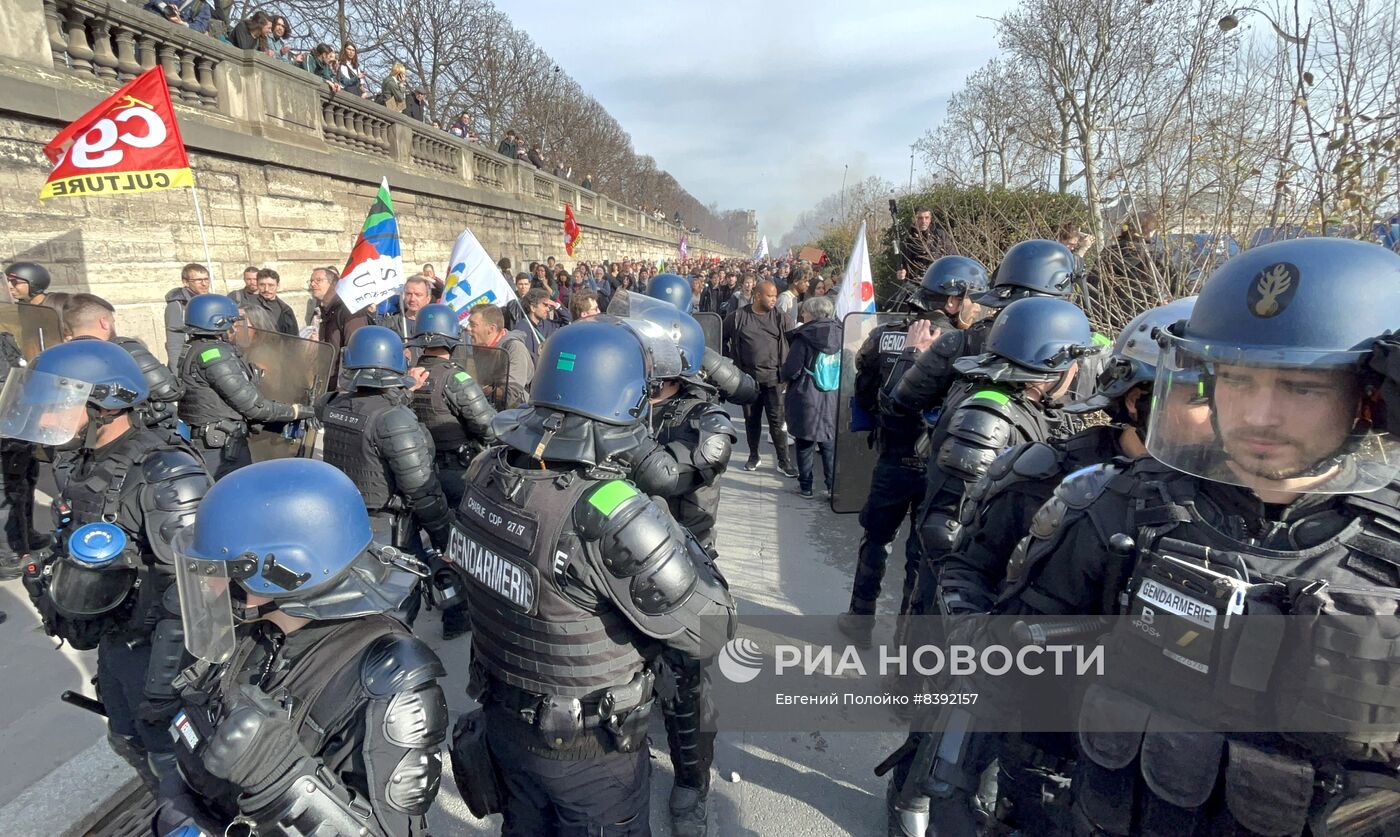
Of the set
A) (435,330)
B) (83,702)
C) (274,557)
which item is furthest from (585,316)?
(274,557)

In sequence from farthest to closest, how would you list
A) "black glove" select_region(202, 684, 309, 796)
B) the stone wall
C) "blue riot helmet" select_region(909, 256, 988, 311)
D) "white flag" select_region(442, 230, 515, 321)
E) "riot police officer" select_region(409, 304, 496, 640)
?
"white flag" select_region(442, 230, 515, 321)
the stone wall
"riot police officer" select_region(409, 304, 496, 640)
"blue riot helmet" select_region(909, 256, 988, 311)
"black glove" select_region(202, 684, 309, 796)

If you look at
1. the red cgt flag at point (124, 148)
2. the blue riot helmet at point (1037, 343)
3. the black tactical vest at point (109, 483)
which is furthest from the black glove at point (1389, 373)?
the red cgt flag at point (124, 148)

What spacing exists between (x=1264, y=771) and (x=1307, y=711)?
12 cm

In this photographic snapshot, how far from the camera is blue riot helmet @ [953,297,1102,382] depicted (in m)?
2.50

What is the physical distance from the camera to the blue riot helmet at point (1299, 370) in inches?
43.8

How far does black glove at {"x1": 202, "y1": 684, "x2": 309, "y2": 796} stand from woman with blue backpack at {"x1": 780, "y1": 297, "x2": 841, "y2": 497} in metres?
5.24

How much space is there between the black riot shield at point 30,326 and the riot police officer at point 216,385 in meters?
1.03

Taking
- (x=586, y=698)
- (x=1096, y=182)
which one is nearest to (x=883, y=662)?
(x=586, y=698)

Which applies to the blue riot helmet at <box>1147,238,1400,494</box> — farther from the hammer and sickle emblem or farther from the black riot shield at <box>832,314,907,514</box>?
the black riot shield at <box>832,314,907,514</box>

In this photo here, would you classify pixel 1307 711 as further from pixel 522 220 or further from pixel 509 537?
pixel 522 220

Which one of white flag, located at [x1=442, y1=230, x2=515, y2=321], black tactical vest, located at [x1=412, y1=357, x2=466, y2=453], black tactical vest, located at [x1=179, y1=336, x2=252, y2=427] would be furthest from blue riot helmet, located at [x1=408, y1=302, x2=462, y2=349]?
white flag, located at [x1=442, y1=230, x2=515, y2=321]

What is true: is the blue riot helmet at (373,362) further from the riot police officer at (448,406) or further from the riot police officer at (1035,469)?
the riot police officer at (1035,469)

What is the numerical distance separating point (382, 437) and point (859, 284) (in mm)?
4741

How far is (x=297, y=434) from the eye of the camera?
551 cm
